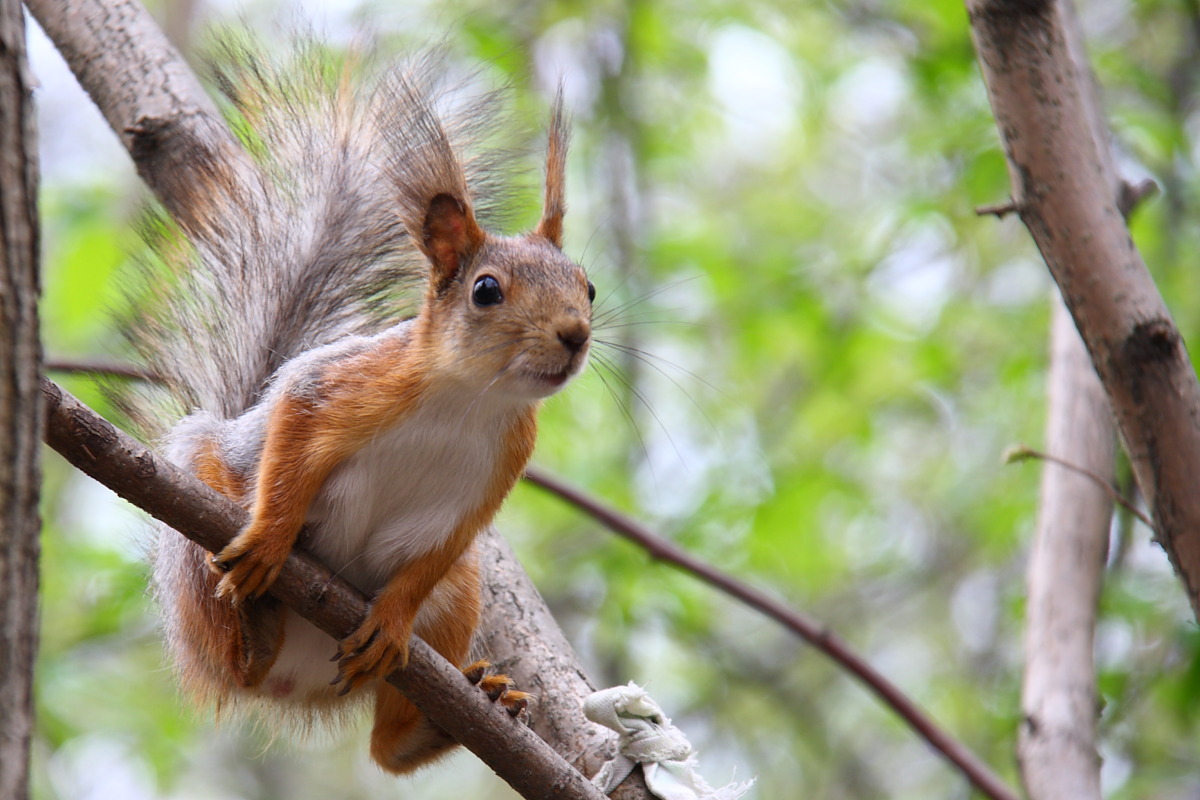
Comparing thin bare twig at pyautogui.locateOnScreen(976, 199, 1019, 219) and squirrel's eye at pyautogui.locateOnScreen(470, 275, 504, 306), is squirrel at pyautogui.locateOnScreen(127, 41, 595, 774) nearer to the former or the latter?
squirrel's eye at pyautogui.locateOnScreen(470, 275, 504, 306)

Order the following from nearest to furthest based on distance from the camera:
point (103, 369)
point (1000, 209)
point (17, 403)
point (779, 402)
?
point (17, 403)
point (1000, 209)
point (103, 369)
point (779, 402)

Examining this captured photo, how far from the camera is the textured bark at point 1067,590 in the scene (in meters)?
2.35

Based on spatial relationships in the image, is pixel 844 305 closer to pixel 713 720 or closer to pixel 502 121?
pixel 713 720

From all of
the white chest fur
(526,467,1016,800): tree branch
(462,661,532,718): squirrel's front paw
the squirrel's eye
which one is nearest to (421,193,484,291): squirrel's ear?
the squirrel's eye

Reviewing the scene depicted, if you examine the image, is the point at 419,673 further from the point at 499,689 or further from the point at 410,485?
the point at 410,485

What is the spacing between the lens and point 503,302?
217 cm

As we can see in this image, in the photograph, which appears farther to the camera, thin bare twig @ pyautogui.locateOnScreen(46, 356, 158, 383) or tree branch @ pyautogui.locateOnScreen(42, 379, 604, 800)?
thin bare twig @ pyautogui.locateOnScreen(46, 356, 158, 383)

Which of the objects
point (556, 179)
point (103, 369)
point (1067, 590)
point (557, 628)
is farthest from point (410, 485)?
point (1067, 590)

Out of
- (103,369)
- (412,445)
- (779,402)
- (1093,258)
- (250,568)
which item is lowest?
(779,402)

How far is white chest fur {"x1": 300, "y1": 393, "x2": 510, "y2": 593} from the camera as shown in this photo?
2107mm

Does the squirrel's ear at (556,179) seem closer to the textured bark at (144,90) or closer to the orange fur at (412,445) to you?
the orange fur at (412,445)

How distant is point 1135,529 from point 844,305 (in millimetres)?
1665

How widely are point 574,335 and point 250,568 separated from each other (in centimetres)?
68

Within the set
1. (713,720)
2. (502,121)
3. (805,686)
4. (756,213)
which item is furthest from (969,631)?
(502,121)
